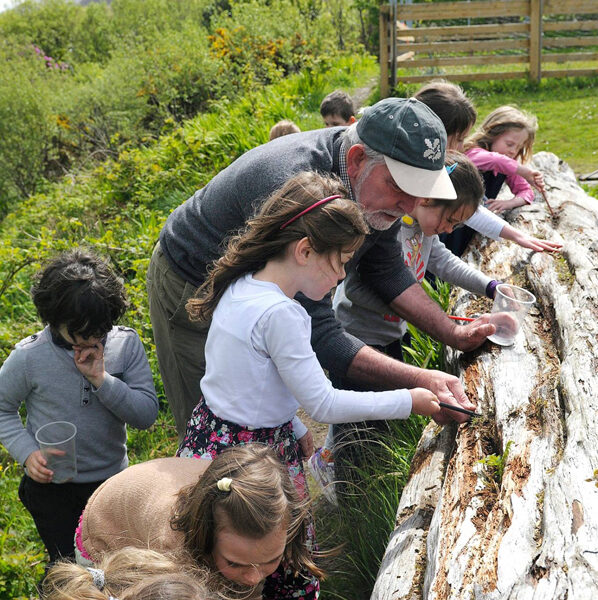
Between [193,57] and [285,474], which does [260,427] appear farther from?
[193,57]

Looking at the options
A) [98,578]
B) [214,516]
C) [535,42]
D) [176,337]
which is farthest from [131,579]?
[535,42]

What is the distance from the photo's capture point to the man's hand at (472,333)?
2.62m

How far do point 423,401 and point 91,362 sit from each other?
3.94 ft

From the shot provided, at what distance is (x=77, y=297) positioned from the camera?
2426 mm

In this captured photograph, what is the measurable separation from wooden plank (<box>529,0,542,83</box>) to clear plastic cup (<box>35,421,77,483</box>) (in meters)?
11.1

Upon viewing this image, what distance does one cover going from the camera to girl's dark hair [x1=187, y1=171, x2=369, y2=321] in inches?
79.0

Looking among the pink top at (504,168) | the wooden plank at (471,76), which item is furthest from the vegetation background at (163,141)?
the pink top at (504,168)

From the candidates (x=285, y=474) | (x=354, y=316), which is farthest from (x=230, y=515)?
(x=354, y=316)

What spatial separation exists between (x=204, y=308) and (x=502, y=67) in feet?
42.3

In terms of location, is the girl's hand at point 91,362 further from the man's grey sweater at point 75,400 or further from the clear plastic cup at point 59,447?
the clear plastic cup at point 59,447

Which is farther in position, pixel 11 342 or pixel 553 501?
pixel 11 342

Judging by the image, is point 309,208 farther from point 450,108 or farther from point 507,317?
point 450,108

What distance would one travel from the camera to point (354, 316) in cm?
309

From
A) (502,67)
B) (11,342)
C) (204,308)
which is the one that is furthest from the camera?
(502,67)
